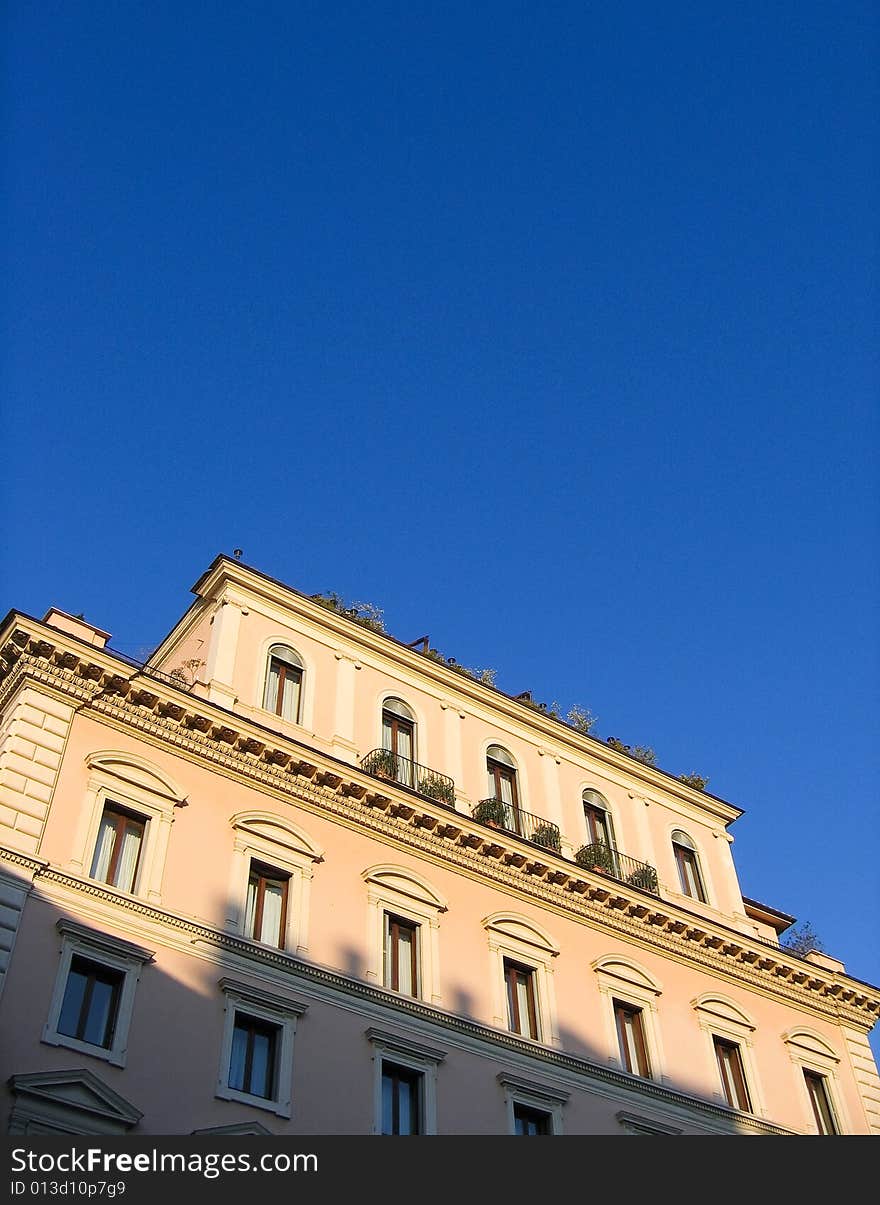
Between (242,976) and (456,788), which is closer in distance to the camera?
(242,976)

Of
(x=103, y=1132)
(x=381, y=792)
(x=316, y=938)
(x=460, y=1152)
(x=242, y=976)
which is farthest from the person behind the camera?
(x=381, y=792)

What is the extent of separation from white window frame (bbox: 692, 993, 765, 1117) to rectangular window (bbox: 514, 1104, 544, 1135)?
499 cm

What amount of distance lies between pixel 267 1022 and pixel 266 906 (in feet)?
7.98

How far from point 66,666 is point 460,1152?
11.1 meters

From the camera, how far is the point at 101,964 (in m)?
22.4

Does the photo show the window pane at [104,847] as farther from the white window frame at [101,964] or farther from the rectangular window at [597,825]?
the rectangular window at [597,825]

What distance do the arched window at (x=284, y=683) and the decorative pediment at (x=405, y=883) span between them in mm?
4029

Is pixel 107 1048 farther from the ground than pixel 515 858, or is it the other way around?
pixel 515 858

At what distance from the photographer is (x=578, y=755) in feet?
113

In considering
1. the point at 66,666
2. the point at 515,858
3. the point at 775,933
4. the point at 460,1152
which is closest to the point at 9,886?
the point at 66,666

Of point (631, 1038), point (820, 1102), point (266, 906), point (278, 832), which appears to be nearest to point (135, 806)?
point (278, 832)

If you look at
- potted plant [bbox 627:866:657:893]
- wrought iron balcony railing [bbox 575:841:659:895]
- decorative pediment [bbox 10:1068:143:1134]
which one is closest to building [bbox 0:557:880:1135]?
decorative pediment [bbox 10:1068:143:1134]

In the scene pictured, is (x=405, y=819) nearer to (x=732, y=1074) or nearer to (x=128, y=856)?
(x=128, y=856)

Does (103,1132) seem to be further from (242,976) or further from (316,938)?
(316,938)
